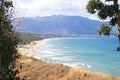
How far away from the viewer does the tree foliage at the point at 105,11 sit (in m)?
17.2

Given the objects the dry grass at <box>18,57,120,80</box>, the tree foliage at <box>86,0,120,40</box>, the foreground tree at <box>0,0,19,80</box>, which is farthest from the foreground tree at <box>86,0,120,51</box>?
the dry grass at <box>18,57,120,80</box>

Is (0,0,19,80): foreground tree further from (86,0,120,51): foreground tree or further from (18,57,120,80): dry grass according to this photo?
(18,57,120,80): dry grass

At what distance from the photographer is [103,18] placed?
1775cm

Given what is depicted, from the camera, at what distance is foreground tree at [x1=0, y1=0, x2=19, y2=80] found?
22.6 m

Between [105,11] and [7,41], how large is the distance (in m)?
8.25

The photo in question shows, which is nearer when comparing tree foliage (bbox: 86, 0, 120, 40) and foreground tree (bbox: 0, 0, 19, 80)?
tree foliage (bbox: 86, 0, 120, 40)

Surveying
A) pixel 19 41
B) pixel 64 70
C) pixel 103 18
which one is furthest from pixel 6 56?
pixel 64 70

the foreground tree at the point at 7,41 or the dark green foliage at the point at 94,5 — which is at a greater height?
the dark green foliage at the point at 94,5

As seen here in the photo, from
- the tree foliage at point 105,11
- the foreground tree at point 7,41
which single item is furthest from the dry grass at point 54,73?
the tree foliage at point 105,11

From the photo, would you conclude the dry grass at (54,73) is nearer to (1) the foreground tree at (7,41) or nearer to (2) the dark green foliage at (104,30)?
(1) the foreground tree at (7,41)

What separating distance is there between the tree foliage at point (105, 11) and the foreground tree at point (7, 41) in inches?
289

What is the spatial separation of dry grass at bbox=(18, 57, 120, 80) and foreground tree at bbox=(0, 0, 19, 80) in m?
29.5

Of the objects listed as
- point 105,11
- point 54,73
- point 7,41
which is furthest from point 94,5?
point 54,73

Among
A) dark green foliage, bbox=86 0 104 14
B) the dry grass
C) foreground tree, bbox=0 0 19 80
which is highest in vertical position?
dark green foliage, bbox=86 0 104 14
